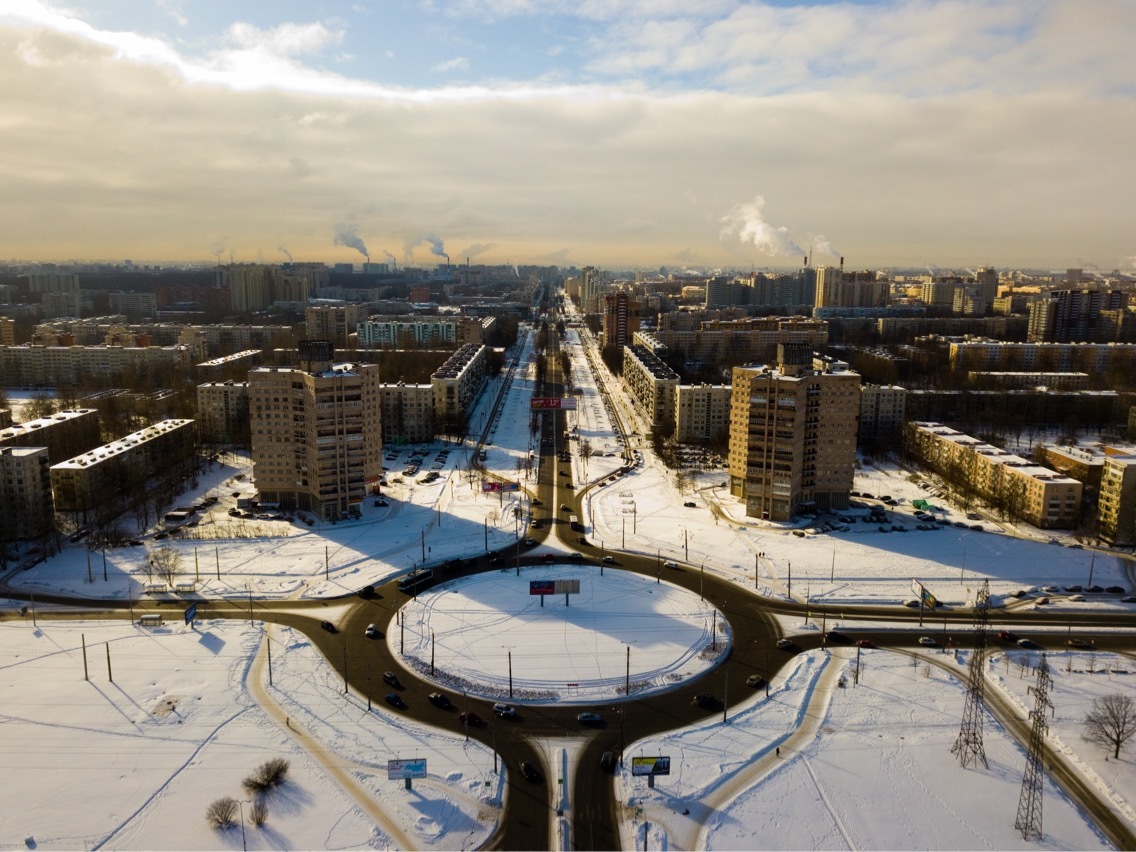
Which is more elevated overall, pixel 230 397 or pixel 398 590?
pixel 230 397

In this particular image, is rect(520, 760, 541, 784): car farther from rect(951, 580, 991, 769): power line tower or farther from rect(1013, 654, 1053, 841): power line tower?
rect(1013, 654, 1053, 841): power line tower

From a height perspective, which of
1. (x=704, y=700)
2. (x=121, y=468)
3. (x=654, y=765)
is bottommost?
(x=704, y=700)

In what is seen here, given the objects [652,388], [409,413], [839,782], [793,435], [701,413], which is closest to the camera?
[839,782]

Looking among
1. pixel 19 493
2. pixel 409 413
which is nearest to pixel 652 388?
pixel 409 413

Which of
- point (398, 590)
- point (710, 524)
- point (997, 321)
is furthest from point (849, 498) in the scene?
point (997, 321)

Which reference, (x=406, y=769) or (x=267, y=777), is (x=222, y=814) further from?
(x=406, y=769)

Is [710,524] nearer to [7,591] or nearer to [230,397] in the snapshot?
[7,591]

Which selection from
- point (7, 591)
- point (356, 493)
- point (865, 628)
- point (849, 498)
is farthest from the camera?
point (849, 498)

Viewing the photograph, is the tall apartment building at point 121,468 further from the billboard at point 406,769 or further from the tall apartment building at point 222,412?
the billboard at point 406,769
